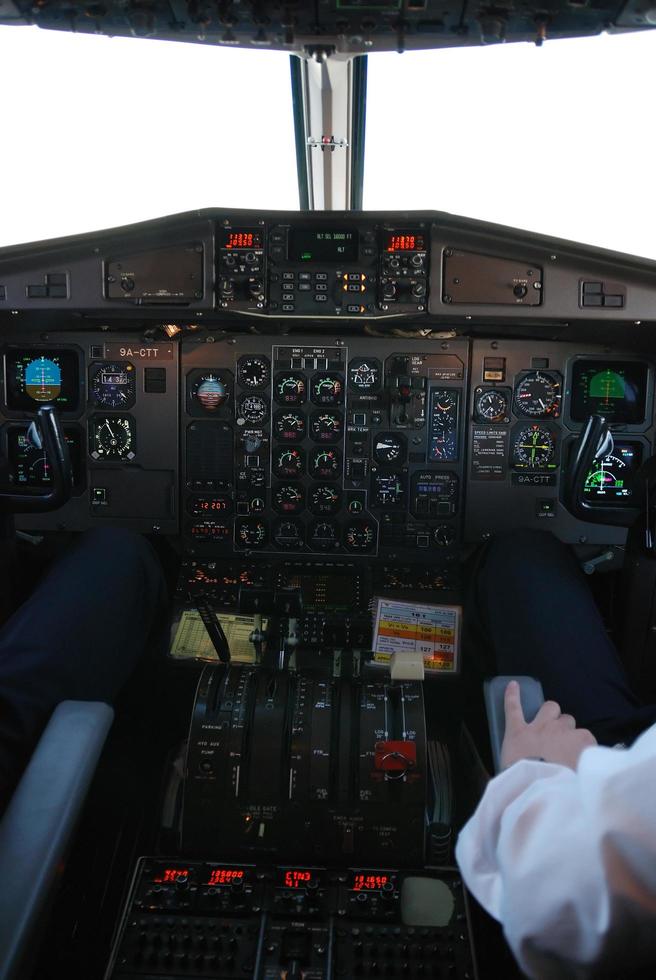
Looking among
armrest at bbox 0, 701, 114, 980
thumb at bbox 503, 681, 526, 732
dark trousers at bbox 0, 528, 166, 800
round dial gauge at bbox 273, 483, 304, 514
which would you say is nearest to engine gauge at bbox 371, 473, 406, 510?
round dial gauge at bbox 273, 483, 304, 514

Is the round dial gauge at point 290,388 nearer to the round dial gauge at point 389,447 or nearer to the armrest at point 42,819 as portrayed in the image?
the round dial gauge at point 389,447

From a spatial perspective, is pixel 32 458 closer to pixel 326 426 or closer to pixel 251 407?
pixel 251 407

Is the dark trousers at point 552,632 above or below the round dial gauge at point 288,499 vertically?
below

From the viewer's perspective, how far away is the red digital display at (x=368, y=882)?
1.96m

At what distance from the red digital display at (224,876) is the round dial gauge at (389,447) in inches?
65.2

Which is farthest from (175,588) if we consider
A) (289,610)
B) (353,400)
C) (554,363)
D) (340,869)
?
(554,363)

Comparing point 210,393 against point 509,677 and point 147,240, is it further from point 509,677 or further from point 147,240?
point 509,677

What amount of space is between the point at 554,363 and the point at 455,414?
430 mm

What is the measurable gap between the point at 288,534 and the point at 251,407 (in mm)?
521

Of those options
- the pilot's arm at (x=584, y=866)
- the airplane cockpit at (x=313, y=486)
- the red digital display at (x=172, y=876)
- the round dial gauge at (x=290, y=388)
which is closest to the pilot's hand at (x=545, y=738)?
the pilot's arm at (x=584, y=866)

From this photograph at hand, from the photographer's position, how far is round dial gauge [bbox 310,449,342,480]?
3.21m

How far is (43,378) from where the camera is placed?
3.25 meters

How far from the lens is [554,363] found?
3.18m

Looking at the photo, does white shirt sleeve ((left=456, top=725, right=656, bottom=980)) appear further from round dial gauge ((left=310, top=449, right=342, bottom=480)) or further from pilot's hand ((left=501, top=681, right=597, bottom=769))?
round dial gauge ((left=310, top=449, right=342, bottom=480))
